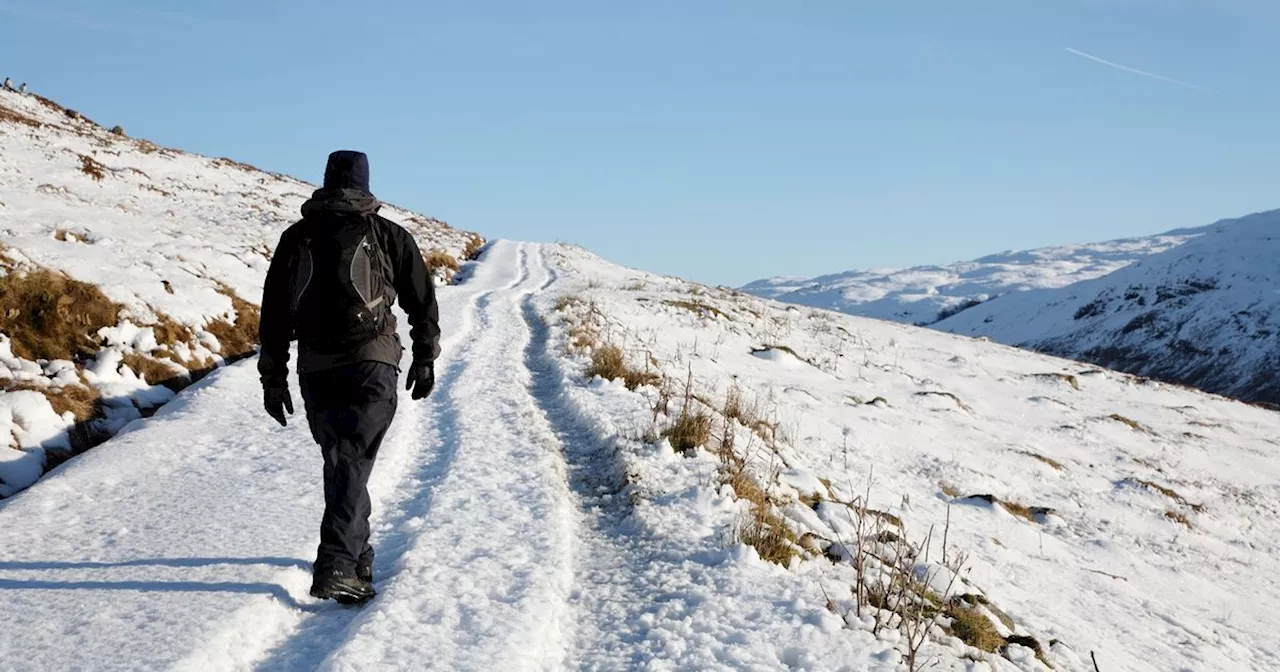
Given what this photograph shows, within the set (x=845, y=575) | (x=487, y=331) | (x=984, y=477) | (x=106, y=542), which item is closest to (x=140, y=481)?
(x=106, y=542)

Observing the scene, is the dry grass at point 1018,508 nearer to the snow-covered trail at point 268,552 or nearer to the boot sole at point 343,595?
the snow-covered trail at point 268,552

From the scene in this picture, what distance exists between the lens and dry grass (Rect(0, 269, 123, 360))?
851 centimetres

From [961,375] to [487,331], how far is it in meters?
16.6

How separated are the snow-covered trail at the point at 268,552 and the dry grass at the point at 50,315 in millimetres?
1511

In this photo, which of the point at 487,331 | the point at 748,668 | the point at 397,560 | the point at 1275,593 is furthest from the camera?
the point at 487,331

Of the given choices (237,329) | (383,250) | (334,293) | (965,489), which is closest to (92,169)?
(237,329)

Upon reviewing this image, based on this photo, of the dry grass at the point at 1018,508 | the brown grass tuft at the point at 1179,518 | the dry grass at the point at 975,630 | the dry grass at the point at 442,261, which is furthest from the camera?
the dry grass at the point at 442,261

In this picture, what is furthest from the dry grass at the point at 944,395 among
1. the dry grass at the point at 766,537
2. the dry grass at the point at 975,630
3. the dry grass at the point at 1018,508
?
the dry grass at the point at 975,630

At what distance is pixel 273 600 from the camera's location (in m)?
4.37

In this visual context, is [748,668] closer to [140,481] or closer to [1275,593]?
[140,481]

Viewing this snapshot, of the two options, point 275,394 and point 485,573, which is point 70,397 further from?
point 485,573

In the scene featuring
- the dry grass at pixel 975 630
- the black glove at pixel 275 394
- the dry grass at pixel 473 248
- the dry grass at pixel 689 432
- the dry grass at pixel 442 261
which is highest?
the dry grass at pixel 473 248

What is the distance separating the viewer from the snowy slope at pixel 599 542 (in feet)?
13.6

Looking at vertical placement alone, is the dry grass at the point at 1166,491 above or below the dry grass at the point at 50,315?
below
